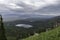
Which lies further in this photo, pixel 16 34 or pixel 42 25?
pixel 42 25

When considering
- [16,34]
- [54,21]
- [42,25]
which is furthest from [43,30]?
[16,34]

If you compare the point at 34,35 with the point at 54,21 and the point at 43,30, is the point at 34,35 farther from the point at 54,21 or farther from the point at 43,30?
the point at 54,21

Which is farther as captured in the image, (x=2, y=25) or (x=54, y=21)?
(x=54, y=21)

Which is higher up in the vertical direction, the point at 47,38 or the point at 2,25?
the point at 2,25

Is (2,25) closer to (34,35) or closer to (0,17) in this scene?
(0,17)

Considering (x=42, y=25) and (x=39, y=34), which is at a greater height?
(x=42, y=25)

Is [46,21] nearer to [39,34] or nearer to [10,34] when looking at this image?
[39,34]

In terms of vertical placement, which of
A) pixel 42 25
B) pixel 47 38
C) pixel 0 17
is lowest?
pixel 47 38

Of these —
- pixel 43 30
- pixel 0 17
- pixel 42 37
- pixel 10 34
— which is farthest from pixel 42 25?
pixel 0 17
